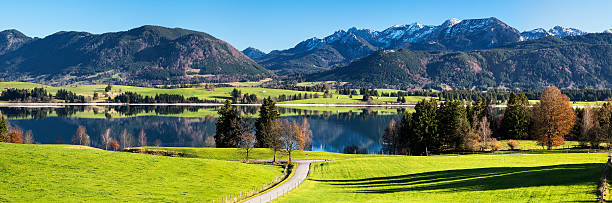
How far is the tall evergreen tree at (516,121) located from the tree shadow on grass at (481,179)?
205 feet

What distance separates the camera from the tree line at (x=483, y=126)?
290 feet

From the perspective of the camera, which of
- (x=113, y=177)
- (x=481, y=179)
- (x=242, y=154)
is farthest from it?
(x=242, y=154)

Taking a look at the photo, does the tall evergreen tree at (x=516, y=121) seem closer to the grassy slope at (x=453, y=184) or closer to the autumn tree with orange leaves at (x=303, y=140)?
the grassy slope at (x=453, y=184)

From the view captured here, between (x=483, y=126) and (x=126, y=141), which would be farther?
(x=126, y=141)

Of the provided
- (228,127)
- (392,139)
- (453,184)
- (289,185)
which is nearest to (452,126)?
(392,139)

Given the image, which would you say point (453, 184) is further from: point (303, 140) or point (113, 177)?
point (303, 140)

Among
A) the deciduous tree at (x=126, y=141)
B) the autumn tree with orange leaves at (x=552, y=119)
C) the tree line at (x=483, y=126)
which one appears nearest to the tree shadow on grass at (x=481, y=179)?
the tree line at (x=483, y=126)

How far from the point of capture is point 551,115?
291 ft

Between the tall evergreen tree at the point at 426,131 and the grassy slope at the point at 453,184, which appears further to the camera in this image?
the tall evergreen tree at the point at 426,131

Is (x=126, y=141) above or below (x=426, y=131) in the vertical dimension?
below

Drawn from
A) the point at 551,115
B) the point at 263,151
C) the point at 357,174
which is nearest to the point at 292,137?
the point at 263,151

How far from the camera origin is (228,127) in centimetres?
10094

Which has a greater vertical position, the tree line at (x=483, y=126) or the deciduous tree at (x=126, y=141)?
the tree line at (x=483, y=126)

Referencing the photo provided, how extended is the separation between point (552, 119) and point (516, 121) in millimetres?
18500
